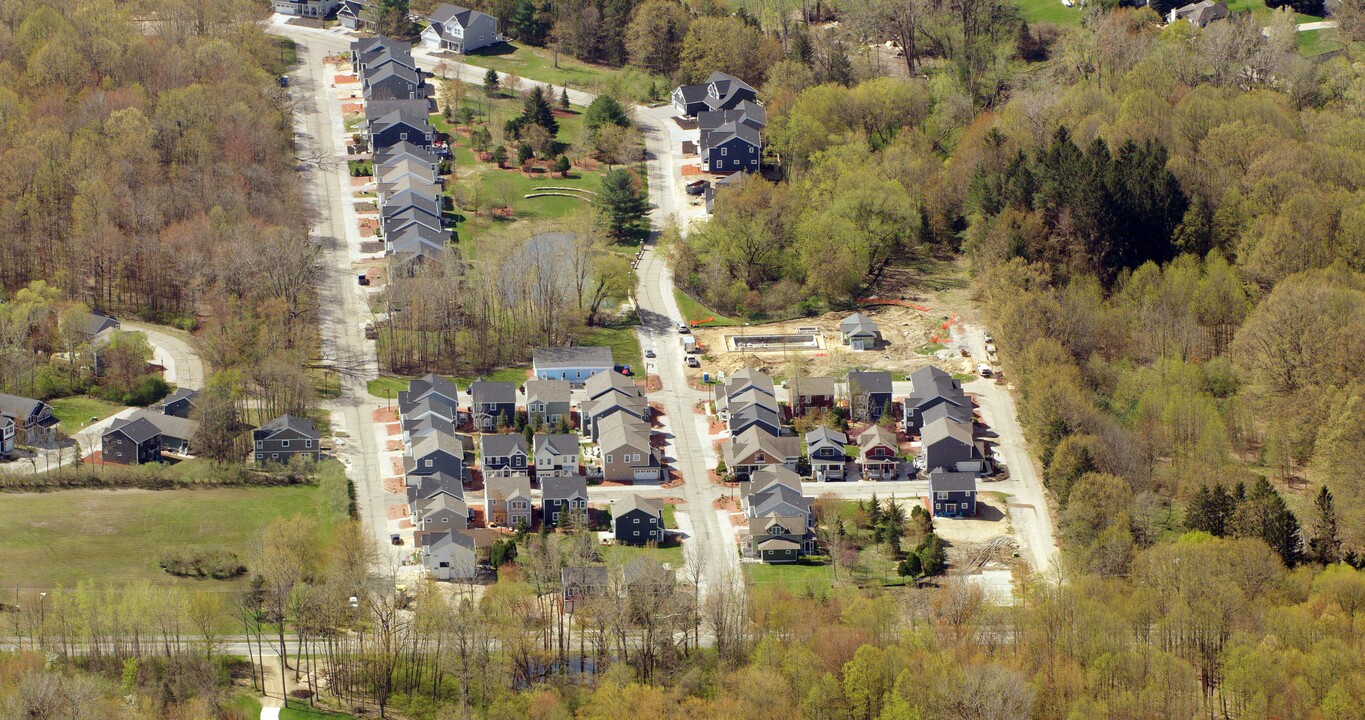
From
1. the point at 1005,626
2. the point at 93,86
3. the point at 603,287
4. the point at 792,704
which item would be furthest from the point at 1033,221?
the point at 93,86

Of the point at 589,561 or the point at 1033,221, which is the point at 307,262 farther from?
the point at 1033,221

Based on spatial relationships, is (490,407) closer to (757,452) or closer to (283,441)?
(283,441)

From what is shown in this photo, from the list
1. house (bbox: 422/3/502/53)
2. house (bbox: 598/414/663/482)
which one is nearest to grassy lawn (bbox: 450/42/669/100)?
house (bbox: 422/3/502/53)

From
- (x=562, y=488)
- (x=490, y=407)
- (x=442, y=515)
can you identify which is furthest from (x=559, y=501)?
(x=490, y=407)

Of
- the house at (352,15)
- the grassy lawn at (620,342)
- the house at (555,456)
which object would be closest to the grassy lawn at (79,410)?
the house at (555,456)

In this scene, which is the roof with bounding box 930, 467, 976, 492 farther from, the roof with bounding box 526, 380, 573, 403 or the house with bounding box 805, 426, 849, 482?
the roof with bounding box 526, 380, 573, 403

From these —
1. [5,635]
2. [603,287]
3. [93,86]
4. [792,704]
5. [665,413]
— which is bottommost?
[792,704]

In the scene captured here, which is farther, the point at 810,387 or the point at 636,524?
the point at 810,387
